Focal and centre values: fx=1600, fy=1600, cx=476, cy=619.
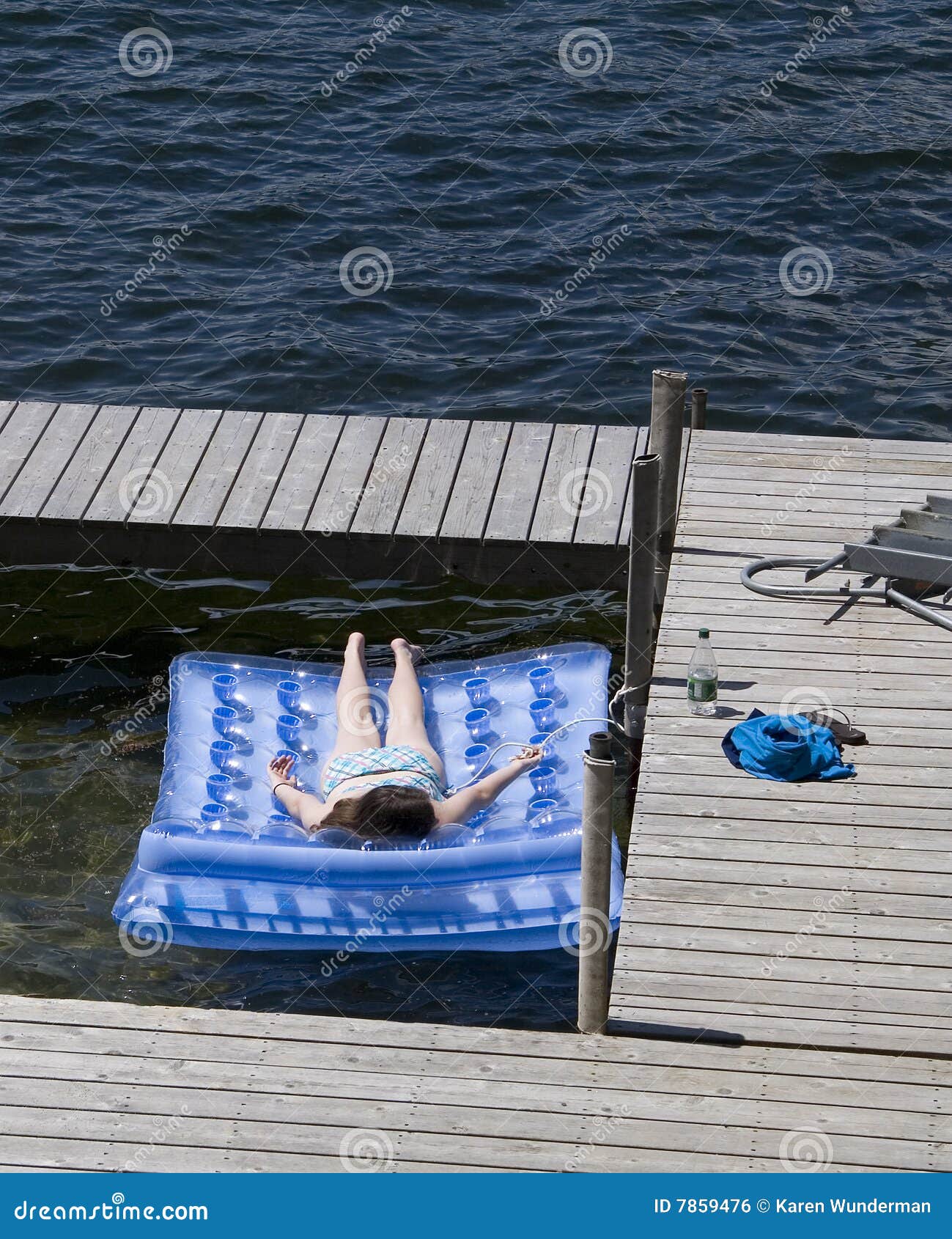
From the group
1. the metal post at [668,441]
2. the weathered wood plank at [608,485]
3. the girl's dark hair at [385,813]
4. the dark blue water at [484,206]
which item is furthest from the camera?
the dark blue water at [484,206]

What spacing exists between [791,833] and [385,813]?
2200 mm

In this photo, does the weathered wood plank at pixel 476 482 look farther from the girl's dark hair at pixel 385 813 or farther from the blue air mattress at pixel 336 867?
the girl's dark hair at pixel 385 813

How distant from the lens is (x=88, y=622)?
424 inches

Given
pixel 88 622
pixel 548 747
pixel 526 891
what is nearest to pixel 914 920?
pixel 526 891

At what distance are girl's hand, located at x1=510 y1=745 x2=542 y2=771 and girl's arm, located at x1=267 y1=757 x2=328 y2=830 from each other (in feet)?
3.37

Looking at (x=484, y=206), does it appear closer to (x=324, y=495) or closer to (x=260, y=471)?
(x=260, y=471)

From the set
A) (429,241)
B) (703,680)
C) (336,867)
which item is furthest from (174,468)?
(429,241)

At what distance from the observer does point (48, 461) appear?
9547 mm

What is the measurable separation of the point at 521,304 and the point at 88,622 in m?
5.30

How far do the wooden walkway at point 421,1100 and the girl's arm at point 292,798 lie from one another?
248 centimetres

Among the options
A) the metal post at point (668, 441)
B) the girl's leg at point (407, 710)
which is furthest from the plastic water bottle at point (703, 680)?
the girl's leg at point (407, 710)

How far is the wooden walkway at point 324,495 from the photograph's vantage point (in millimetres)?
8883

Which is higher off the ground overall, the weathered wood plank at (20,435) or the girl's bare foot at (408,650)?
the weathered wood plank at (20,435)

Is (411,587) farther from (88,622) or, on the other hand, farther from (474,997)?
(474,997)
